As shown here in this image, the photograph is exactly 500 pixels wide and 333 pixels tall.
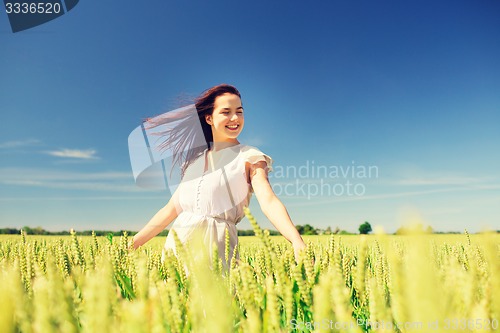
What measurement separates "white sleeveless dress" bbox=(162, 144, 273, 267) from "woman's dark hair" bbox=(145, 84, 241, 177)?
2.29ft

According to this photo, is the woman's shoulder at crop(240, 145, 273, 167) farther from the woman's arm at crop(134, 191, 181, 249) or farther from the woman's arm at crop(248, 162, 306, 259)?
the woman's arm at crop(134, 191, 181, 249)

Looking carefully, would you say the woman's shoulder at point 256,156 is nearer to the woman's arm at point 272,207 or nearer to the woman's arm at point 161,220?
the woman's arm at point 272,207

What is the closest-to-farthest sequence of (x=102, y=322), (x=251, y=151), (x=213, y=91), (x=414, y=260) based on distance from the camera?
(x=414, y=260) → (x=102, y=322) → (x=251, y=151) → (x=213, y=91)

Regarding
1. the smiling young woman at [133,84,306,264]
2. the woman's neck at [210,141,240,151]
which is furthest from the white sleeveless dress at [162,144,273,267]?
the woman's neck at [210,141,240,151]

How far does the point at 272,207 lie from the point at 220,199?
0.82m

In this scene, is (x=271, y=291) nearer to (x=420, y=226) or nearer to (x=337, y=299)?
(x=337, y=299)

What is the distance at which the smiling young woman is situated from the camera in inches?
134

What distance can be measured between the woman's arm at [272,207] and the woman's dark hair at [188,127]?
123 cm

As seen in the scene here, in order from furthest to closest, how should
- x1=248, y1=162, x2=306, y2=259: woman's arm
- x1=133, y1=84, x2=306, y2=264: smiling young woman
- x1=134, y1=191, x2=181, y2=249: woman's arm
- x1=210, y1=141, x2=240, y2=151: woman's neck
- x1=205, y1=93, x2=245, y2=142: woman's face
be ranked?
x1=210, y1=141, x2=240, y2=151: woman's neck < x1=205, y1=93, x2=245, y2=142: woman's face < x1=134, y1=191, x2=181, y2=249: woman's arm < x1=133, y1=84, x2=306, y2=264: smiling young woman < x1=248, y1=162, x2=306, y2=259: woman's arm

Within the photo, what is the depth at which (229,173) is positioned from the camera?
3617 millimetres

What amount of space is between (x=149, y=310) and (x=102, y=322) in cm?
37

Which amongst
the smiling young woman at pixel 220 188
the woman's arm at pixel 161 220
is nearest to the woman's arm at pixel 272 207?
the smiling young woman at pixel 220 188

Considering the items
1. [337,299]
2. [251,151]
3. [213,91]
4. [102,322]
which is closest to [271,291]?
[337,299]

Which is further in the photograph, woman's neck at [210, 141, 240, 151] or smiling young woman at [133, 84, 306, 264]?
woman's neck at [210, 141, 240, 151]
